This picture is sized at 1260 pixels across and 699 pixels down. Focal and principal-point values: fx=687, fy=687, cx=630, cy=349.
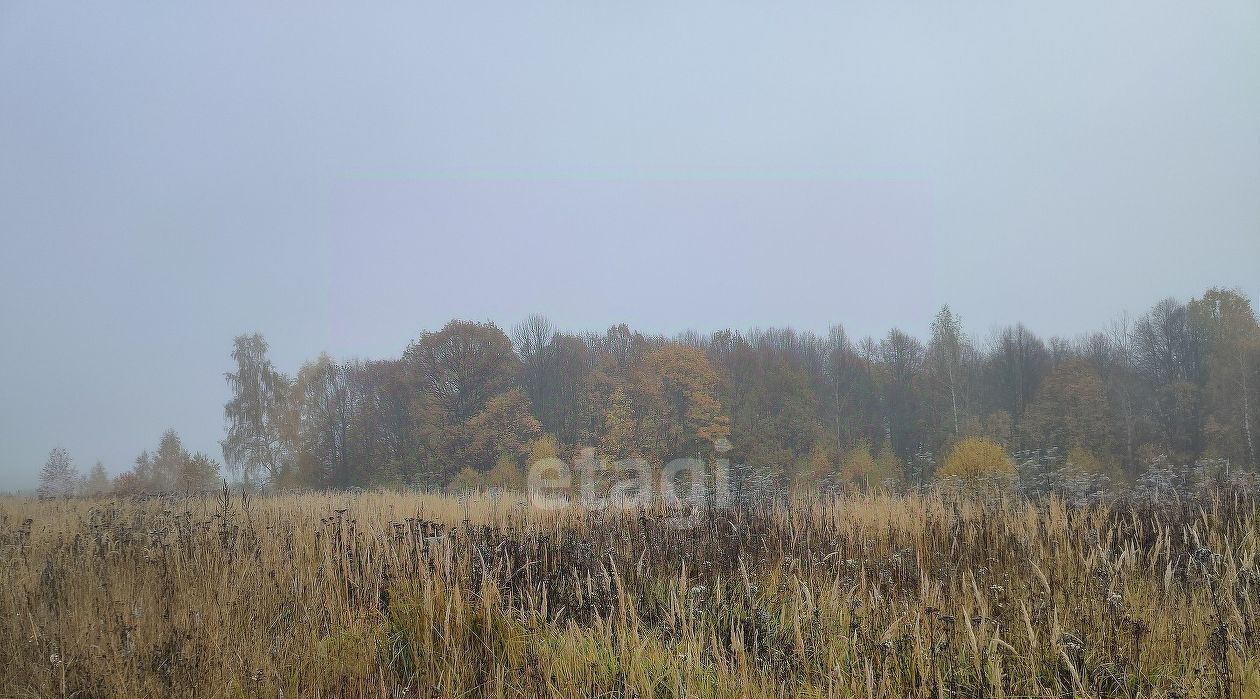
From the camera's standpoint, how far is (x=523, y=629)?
3789mm

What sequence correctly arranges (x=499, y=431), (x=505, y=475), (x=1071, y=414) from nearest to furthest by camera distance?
(x=505, y=475)
(x=499, y=431)
(x=1071, y=414)

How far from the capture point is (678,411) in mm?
30688

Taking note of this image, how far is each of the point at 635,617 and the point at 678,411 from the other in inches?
1074

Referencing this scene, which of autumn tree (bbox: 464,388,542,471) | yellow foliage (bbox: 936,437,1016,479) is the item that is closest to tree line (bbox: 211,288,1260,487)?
autumn tree (bbox: 464,388,542,471)

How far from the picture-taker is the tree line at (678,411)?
2742 centimetres

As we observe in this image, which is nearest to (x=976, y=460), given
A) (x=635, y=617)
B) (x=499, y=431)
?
(x=499, y=431)

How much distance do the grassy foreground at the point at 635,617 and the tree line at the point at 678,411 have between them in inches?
734

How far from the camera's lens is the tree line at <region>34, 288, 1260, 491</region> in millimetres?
27422

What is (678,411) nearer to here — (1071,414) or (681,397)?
(681,397)

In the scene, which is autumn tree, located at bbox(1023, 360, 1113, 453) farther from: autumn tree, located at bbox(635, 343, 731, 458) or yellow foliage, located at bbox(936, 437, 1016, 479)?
autumn tree, located at bbox(635, 343, 731, 458)

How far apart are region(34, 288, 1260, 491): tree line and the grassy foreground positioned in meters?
18.7

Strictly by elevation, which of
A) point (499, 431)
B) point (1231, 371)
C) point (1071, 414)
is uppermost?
point (1231, 371)

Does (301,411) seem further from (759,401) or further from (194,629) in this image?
(194,629)

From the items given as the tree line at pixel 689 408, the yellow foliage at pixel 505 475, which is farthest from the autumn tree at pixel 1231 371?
the yellow foliage at pixel 505 475
